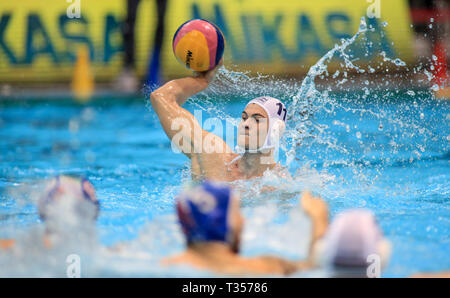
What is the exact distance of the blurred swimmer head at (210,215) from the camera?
2.03m

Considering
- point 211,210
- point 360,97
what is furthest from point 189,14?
point 211,210

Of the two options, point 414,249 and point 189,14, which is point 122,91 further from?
point 414,249

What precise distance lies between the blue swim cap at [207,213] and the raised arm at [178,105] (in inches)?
55.3

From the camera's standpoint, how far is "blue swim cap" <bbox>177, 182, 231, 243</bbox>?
2.03 metres

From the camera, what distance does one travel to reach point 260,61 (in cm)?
948

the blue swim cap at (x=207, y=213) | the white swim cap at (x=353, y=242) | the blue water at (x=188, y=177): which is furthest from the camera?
the blue water at (x=188, y=177)

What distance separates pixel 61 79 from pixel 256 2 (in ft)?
11.4

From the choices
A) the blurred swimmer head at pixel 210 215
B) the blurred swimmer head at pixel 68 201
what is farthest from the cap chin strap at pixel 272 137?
the blurred swimmer head at pixel 210 215

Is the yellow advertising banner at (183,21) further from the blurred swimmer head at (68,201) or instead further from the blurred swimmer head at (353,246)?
the blurred swimmer head at (353,246)

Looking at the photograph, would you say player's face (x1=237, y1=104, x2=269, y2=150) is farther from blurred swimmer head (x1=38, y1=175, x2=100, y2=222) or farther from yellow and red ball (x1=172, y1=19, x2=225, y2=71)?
blurred swimmer head (x1=38, y1=175, x2=100, y2=222)

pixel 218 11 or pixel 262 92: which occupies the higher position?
pixel 218 11

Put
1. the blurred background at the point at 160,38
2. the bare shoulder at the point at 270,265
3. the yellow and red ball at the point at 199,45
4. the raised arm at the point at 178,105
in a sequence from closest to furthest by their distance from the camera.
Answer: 1. the bare shoulder at the point at 270,265
2. the yellow and red ball at the point at 199,45
3. the raised arm at the point at 178,105
4. the blurred background at the point at 160,38

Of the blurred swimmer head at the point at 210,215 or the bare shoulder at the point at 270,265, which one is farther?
the bare shoulder at the point at 270,265

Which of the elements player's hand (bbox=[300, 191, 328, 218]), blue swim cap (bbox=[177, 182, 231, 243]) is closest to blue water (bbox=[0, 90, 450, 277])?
player's hand (bbox=[300, 191, 328, 218])
